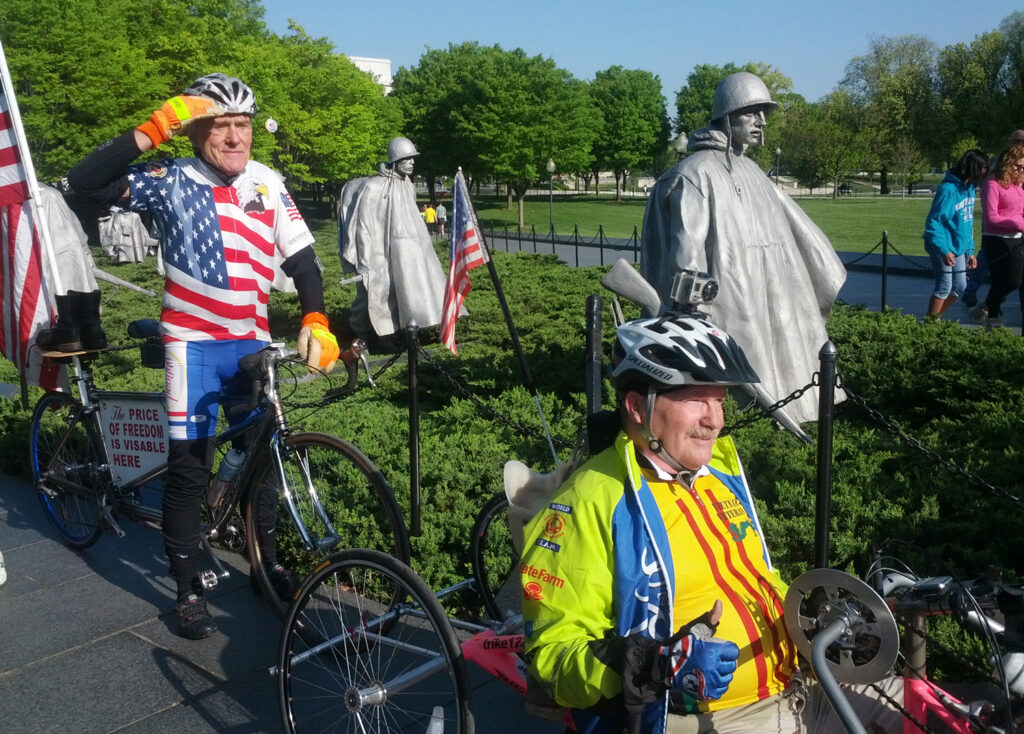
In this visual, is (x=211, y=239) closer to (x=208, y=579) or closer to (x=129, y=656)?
(x=208, y=579)

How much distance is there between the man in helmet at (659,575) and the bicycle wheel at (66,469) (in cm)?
365

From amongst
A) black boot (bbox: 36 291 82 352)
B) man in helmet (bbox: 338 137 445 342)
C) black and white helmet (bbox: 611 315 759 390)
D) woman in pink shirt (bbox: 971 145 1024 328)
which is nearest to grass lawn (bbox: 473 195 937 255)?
woman in pink shirt (bbox: 971 145 1024 328)

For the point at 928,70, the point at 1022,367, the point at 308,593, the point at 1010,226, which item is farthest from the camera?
the point at 928,70

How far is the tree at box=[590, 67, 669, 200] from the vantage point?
79500mm

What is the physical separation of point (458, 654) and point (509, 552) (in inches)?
55.8

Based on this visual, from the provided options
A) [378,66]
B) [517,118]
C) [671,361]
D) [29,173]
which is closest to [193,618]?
[29,173]

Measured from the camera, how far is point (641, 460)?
2.36m

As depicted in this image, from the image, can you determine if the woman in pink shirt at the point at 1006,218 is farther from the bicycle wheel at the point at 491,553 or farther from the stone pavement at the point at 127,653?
the stone pavement at the point at 127,653

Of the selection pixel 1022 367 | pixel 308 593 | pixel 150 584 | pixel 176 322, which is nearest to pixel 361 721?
pixel 308 593

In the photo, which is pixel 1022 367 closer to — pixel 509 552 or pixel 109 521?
pixel 509 552

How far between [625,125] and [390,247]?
7070cm

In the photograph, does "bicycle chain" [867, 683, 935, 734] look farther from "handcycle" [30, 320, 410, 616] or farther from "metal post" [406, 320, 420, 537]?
"metal post" [406, 320, 420, 537]

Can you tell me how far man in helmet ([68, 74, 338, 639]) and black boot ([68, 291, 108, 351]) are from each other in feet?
3.44

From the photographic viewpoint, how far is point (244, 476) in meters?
4.17
